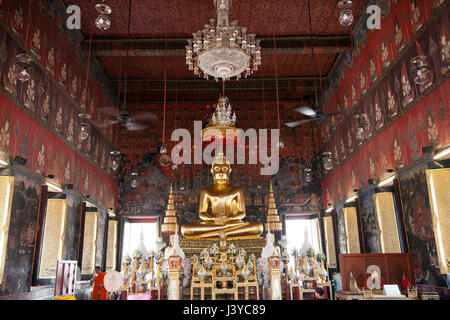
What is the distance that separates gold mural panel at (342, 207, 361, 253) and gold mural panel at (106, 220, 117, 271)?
6.55 m

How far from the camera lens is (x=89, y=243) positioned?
845 centimetres

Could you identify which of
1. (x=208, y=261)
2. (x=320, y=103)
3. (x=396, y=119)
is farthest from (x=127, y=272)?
(x=320, y=103)

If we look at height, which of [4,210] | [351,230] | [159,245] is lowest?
[159,245]

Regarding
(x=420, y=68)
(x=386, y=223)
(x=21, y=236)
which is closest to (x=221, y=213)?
(x=386, y=223)

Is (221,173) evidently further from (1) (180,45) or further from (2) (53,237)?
(2) (53,237)

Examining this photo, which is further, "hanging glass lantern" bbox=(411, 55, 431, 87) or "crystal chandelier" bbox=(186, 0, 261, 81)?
"crystal chandelier" bbox=(186, 0, 261, 81)

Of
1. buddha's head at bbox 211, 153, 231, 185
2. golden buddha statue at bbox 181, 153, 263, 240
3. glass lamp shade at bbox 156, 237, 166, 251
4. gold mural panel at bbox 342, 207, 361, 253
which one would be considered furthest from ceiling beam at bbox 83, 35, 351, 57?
glass lamp shade at bbox 156, 237, 166, 251

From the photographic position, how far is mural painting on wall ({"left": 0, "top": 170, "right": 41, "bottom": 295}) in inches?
187

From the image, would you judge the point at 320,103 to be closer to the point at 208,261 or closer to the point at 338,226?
the point at 338,226

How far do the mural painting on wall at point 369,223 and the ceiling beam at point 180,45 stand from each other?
368 centimetres

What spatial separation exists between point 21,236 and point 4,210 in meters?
0.59

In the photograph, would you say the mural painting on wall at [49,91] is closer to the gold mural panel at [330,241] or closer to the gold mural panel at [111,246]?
the gold mural panel at [111,246]

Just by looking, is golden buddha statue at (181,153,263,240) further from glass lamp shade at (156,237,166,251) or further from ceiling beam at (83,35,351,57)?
ceiling beam at (83,35,351,57)

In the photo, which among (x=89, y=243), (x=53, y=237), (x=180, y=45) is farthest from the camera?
(x=89, y=243)
